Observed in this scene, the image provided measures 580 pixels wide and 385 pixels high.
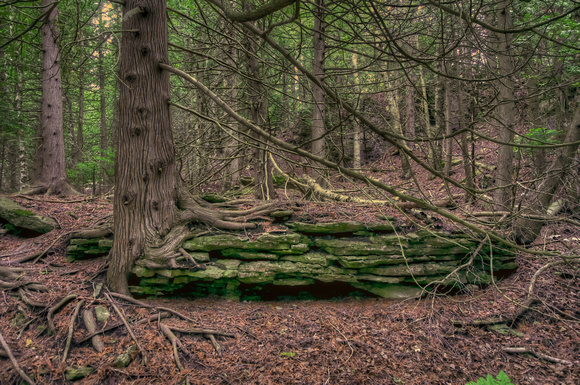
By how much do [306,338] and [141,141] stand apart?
327 cm

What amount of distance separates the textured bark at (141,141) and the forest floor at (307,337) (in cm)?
71

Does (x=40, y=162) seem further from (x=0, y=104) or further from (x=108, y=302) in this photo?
(x=108, y=302)

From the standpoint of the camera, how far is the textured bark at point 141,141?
3.76 m

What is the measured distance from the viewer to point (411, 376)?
3.20 metres

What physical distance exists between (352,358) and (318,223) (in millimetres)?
1914

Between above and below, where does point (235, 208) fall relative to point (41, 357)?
above

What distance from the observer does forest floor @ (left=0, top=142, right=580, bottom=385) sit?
10.1 feet

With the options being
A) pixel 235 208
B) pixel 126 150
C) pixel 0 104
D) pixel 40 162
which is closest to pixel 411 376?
pixel 235 208

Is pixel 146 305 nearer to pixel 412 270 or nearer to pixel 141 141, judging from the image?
pixel 141 141

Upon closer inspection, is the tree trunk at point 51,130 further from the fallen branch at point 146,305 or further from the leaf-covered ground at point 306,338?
the fallen branch at point 146,305

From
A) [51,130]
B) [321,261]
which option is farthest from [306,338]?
[51,130]

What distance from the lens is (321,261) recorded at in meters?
4.36

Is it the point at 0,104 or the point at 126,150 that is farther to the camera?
the point at 0,104

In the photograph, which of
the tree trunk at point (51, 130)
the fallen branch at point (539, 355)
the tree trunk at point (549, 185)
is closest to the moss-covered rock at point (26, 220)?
the tree trunk at point (51, 130)
